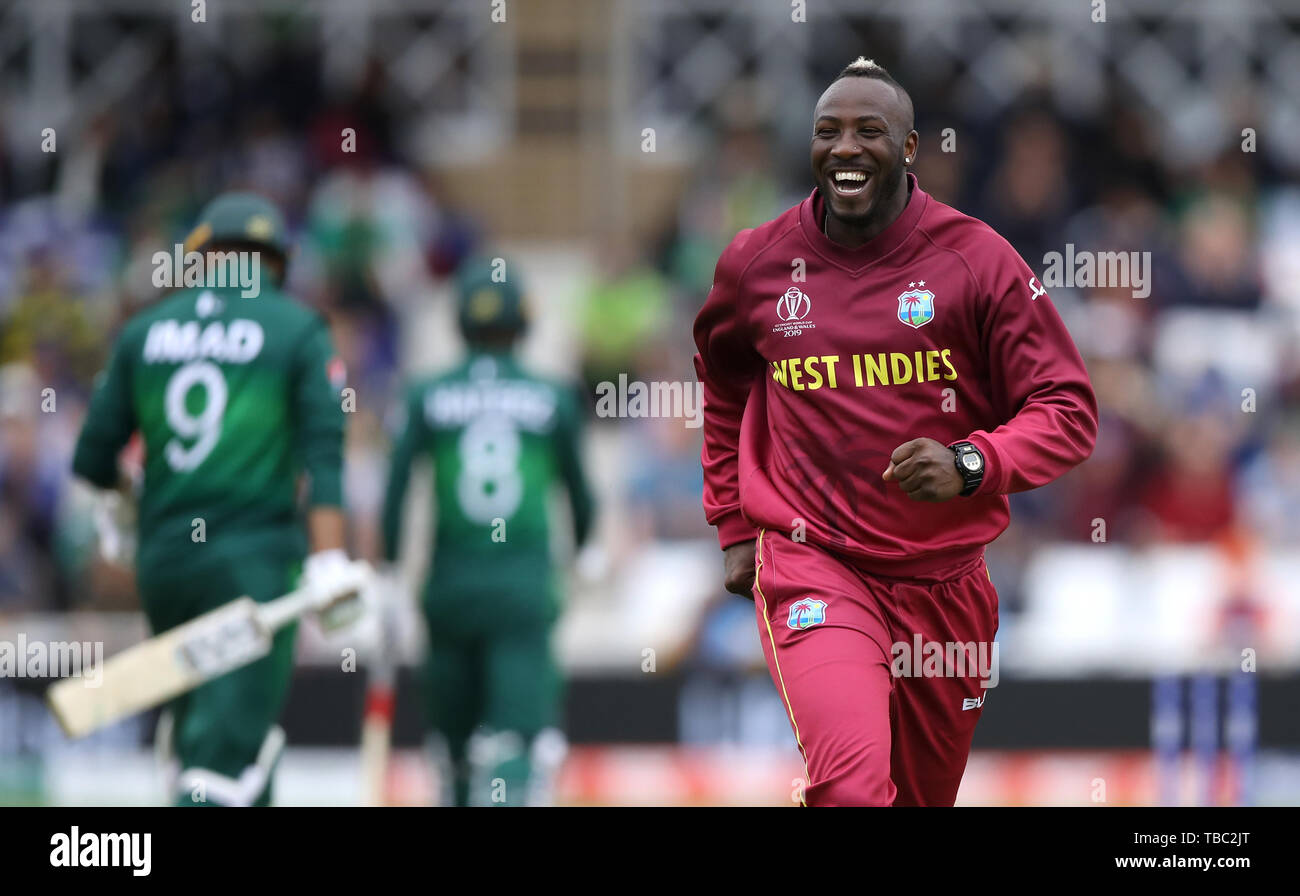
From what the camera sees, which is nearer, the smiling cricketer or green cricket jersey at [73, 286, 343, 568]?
the smiling cricketer

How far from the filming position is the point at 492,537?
29.4 feet

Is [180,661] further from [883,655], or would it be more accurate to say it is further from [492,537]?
[883,655]

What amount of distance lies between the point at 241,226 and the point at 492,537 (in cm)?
225

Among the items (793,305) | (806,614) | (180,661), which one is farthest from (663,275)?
(806,614)

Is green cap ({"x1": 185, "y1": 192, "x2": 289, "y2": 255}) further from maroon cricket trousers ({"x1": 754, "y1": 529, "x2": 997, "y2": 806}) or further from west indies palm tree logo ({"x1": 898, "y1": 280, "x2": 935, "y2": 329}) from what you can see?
west indies palm tree logo ({"x1": 898, "y1": 280, "x2": 935, "y2": 329})

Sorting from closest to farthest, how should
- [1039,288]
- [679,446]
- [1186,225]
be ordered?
[1039,288] < [679,446] < [1186,225]

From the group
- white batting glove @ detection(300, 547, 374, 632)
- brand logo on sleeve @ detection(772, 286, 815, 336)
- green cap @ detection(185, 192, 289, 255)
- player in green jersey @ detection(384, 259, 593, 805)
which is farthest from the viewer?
player in green jersey @ detection(384, 259, 593, 805)

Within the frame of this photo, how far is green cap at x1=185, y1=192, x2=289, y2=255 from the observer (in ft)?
23.7

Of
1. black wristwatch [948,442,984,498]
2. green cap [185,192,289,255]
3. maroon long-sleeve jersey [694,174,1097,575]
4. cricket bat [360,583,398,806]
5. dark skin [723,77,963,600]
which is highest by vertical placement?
green cap [185,192,289,255]

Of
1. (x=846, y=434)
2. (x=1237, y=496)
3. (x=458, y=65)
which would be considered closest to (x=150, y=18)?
(x=458, y=65)

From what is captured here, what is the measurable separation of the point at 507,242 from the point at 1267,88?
6.44 meters

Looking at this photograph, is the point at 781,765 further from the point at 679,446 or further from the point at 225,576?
the point at 225,576

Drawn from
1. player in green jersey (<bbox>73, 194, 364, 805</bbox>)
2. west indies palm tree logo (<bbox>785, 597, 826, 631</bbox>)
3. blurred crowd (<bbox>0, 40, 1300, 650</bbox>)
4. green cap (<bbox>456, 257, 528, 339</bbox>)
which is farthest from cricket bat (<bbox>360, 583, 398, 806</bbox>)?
west indies palm tree logo (<bbox>785, 597, 826, 631</bbox>)

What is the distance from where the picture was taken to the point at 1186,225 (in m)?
14.1
